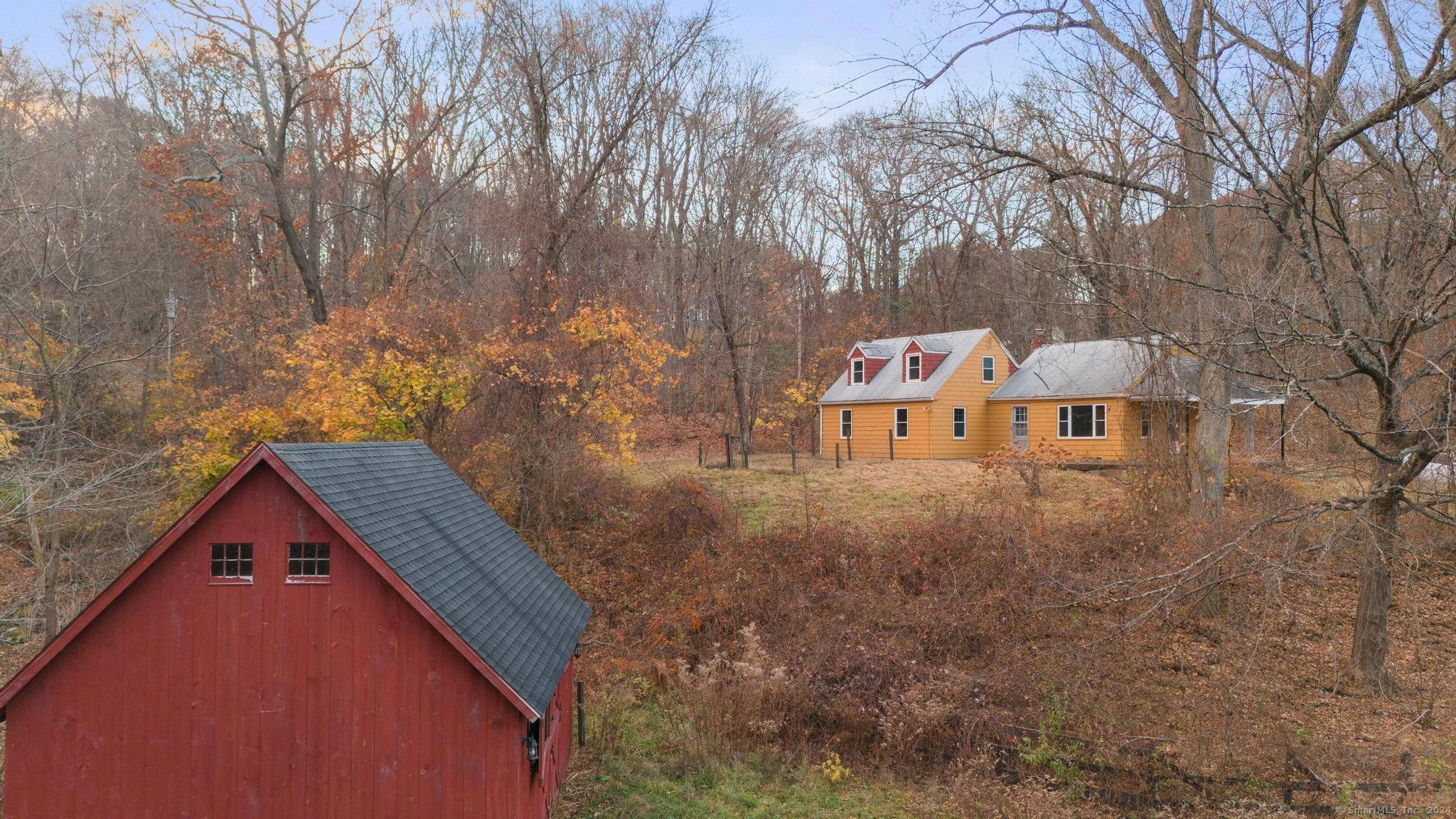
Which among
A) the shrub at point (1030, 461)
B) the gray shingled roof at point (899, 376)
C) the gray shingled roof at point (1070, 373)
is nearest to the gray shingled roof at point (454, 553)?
the shrub at point (1030, 461)

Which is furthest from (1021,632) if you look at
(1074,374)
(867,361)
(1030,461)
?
(867,361)

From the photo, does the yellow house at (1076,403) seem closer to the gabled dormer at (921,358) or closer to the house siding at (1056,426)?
the house siding at (1056,426)

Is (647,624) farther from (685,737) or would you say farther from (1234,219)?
(1234,219)

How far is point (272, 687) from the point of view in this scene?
7.74 metres

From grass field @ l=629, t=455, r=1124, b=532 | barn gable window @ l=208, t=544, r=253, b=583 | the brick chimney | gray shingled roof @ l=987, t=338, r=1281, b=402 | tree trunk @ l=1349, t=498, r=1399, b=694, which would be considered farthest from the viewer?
the brick chimney

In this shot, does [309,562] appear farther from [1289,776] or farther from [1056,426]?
[1056,426]

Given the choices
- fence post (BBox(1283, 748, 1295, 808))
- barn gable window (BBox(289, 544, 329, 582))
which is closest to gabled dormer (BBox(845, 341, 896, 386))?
fence post (BBox(1283, 748, 1295, 808))

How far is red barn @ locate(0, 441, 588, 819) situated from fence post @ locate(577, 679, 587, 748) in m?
3.92

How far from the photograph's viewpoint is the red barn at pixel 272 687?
7.57 meters

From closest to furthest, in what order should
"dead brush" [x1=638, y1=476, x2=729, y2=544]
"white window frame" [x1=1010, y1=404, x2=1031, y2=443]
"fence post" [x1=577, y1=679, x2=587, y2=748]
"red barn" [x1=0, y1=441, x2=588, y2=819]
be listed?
"red barn" [x1=0, y1=441, x2=588, y2=819] < "fence post" [x1=577, y1=679, x2=587, y2=748] < "dead brush" [x1=638, y1=476, x2=729, y2=544] < "white window frame" [x1=1010, y1=404, x2=1031, y2=443]

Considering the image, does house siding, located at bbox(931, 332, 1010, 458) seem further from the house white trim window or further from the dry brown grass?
the dry brown grass

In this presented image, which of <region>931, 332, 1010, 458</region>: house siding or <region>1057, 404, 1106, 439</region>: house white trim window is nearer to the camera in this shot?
<region>1057, 404, 1106, 439</region>: house white trim window

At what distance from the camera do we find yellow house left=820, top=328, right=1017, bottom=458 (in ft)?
94.1

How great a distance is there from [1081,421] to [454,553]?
879 inches
